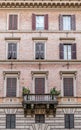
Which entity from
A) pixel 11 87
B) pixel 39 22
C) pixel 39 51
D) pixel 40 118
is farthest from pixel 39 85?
pixel 39 22

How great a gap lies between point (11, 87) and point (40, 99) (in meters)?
3.32

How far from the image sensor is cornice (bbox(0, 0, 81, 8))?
44.3 metres

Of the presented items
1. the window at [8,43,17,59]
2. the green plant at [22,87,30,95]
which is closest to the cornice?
the window at [8,43,17,59]

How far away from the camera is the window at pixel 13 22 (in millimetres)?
44031

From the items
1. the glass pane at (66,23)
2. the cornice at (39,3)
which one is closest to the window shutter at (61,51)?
the glass pane at (66,23)

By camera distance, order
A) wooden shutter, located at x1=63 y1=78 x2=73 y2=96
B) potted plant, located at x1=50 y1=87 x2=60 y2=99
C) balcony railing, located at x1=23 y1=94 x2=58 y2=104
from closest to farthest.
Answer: balcony railing, located at x1=23 y1=94 x2=58 y2=104
potted plant, located at x1=50 y1=87 x2=60 y2=99
wooden shutter, located at x1=63 y1=78 x2=73 y2=96

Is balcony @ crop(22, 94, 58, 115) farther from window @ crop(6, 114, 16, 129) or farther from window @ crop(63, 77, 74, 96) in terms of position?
window @ crop(63, 77, 74, 96)

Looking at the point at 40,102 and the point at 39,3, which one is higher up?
the point at 39,3

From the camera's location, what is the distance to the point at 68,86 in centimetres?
4234

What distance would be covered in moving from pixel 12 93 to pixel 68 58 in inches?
274

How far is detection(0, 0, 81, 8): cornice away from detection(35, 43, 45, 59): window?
4.42 metres

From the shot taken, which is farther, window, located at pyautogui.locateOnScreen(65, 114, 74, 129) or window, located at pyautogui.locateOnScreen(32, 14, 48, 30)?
window, located at pyautogui.locateOnScreen(32, 14, 48, 30)

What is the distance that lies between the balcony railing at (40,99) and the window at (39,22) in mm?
7627

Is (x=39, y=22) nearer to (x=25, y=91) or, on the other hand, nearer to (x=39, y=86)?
(x=39, y=86)
